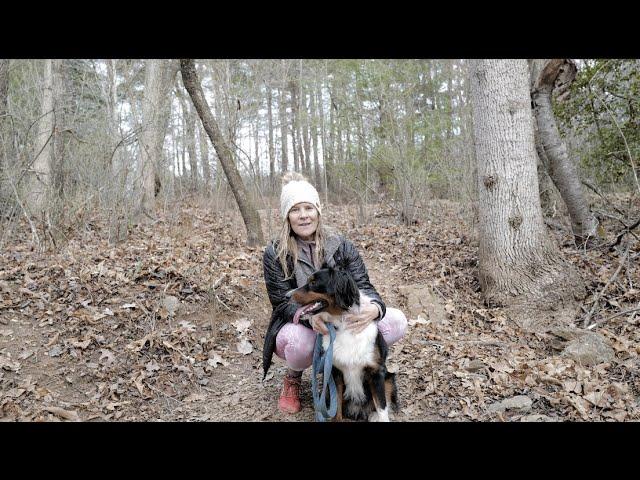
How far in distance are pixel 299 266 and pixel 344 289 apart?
598mm

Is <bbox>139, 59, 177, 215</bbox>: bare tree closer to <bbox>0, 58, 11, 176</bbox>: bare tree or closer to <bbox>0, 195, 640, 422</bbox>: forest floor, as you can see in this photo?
<bbox>0, 58, 11, 176</bbox>: bare tree

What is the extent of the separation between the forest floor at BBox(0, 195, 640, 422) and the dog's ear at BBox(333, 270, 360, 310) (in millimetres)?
1185

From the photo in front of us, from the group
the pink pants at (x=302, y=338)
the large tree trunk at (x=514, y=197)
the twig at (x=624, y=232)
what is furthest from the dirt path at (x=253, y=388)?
the twig at (x=624, y=232)

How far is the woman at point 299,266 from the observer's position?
3377 millimetres

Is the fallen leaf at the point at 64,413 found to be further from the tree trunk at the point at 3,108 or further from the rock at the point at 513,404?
the tree trunk at the point at 3,108

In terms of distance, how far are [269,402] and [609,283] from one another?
4.04 metres

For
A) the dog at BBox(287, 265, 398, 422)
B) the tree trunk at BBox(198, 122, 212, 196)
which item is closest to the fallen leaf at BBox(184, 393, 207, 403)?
the dog at BBox(287, 265, 398, 422)

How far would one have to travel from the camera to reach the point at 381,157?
9.06m

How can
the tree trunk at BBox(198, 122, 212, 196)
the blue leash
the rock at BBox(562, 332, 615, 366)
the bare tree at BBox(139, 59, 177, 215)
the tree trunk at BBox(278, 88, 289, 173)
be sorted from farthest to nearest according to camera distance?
the tree trunk at BBox(278, 88, 289, 173) → the tree trunk at BBox(198, 122, 212, 196) → the bare tree at BBox(139, 59, 177, 215) → the rock at BBox(562, 332, 615, 366) → the blue leash

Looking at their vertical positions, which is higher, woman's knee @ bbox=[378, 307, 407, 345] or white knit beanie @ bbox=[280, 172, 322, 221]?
white knit beanie @ bbox=[280, 172, 322, 221]

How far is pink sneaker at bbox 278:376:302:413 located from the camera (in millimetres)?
3562

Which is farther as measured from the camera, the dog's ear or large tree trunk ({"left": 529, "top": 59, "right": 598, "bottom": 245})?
large tree trunk ({"left": 529, "top": 59, "right": 598, "bottom": 245})

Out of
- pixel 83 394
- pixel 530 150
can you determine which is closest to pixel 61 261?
pixel 83 394

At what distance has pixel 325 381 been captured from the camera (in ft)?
10.1
